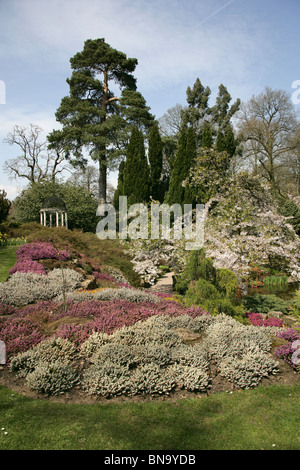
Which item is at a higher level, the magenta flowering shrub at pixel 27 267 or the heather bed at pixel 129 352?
the magenta flowering shrub at pixel 27 267

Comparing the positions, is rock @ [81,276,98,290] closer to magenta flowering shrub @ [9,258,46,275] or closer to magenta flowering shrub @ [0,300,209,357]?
magenta flowering shrub @ [9,258,46,275]

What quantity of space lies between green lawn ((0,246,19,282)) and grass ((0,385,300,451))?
5.42 m

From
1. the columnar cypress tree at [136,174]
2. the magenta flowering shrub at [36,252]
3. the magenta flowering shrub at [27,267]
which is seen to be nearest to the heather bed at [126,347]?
the magenta flowering shrub at [27,267]

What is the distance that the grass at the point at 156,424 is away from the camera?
119 inches

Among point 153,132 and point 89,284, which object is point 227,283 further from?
point 153,132

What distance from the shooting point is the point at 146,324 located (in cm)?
536

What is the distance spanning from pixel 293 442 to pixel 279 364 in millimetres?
1594

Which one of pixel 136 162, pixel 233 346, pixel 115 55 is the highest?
pixel 115 55

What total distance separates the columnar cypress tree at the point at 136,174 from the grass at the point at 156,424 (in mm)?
18237

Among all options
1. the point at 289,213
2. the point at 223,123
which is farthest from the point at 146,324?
the point at 223,123

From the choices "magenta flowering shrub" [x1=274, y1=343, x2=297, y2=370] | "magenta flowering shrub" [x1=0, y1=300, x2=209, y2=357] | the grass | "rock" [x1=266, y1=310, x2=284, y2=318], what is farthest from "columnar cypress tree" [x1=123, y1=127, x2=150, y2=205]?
the grass

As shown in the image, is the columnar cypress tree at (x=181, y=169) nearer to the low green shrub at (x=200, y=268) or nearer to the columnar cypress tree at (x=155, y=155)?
the columnar cypress tree at (x=155, y=155)

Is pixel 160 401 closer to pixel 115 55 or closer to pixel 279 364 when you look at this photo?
pixel 279 364

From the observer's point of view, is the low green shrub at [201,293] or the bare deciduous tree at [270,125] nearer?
the low green shrub at [201,293]
